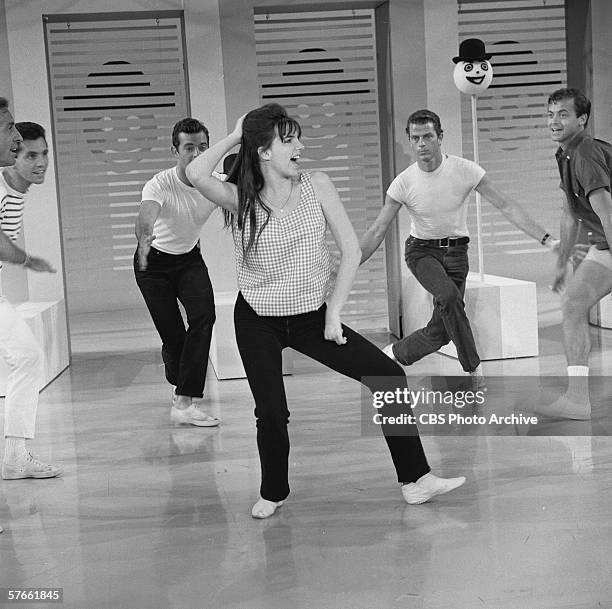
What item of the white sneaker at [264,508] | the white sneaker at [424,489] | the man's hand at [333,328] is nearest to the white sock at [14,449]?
the white sneaker at [264,508]

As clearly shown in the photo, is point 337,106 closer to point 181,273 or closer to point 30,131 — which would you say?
point 181,273

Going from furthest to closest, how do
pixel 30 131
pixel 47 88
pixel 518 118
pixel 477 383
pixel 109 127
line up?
pixel 518 118 → pixel 109 127 → pixel 47 88 → pixel 477 383 → pixel 30 131

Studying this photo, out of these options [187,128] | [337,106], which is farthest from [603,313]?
[187,128]

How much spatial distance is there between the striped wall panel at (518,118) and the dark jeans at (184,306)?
5087 millimetres

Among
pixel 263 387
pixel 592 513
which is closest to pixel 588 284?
pixel 592 513

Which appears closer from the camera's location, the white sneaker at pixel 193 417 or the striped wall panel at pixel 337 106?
the white sneaker at pixel 193 417

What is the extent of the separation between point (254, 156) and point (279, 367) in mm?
804

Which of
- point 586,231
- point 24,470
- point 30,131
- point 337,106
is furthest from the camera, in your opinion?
point 337,106

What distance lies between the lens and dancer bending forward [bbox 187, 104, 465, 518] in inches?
150

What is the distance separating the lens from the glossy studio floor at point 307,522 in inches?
122

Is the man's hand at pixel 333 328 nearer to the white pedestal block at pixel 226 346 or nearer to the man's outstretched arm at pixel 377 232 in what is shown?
the man's outstretched arm at pixel 377 232

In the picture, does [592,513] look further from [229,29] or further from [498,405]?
[229,29]

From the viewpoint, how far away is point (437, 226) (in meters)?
5.94

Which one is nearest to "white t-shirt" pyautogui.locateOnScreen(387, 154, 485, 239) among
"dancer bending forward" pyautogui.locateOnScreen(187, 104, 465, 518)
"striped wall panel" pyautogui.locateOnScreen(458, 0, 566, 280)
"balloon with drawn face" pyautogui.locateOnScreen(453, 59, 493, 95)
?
"balloon with drawn face" pyautogui.locateOnScreen(453, 59, 493, 95)
